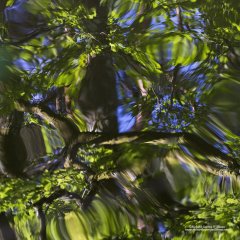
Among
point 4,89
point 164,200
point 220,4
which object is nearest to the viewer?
point 164,200

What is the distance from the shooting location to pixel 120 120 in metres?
1.22

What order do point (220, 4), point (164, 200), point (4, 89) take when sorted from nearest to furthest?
point (164, 200) → point (4, 89) → point (220, 4)

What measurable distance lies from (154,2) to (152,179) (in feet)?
2.08

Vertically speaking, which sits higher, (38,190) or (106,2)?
(106,2)

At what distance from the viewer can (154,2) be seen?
54.9 inches

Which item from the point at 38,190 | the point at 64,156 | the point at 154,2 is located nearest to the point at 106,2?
the point at 154,2

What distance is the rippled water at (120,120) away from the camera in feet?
3.74

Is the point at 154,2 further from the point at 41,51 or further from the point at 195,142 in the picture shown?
the point at 195,142

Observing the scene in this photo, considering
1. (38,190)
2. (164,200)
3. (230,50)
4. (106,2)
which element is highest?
(106,2)

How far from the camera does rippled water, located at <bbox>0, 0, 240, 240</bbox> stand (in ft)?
3.74

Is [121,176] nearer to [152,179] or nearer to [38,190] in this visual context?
[152,179]

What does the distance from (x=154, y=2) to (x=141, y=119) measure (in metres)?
0.45

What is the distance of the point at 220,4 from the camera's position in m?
1.39

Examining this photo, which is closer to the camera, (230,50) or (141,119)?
(141,119)
